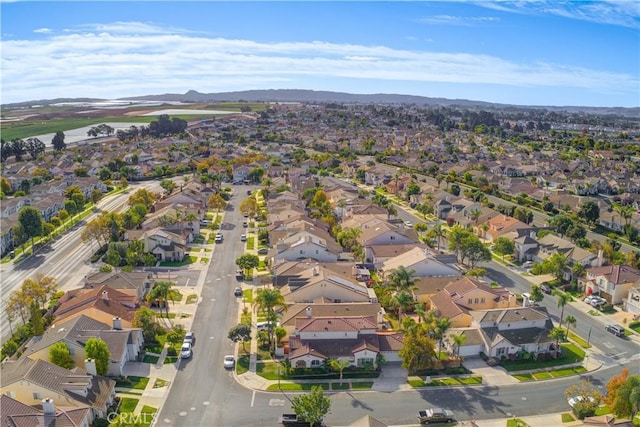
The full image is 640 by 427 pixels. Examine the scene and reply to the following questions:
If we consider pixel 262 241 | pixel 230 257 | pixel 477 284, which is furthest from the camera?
pixel 262 241

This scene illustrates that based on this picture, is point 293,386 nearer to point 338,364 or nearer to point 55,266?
point 338,364

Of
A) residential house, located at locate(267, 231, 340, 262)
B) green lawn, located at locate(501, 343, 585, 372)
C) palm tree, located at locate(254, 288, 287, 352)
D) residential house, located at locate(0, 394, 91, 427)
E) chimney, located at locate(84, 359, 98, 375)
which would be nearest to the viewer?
residential house, located at locate(0, 394, 91, 427)

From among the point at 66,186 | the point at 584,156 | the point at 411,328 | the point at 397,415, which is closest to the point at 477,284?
the point at 411,328

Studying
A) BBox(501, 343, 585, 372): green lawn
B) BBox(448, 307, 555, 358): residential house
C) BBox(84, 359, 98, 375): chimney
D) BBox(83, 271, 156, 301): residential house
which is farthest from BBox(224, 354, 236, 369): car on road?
BBox(501, 343, 585, 372): green lawn

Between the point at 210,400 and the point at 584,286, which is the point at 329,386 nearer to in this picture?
the point at 210,400

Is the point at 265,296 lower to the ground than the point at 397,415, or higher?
higher

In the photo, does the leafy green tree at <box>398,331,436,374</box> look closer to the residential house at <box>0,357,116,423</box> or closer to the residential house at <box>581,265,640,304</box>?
the residential house at <box>0,357,116,423</box>

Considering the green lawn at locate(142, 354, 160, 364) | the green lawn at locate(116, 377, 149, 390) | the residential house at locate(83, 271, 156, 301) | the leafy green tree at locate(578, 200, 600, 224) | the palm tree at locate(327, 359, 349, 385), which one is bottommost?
the green lawn at locate(116, 377, 149, 390)
